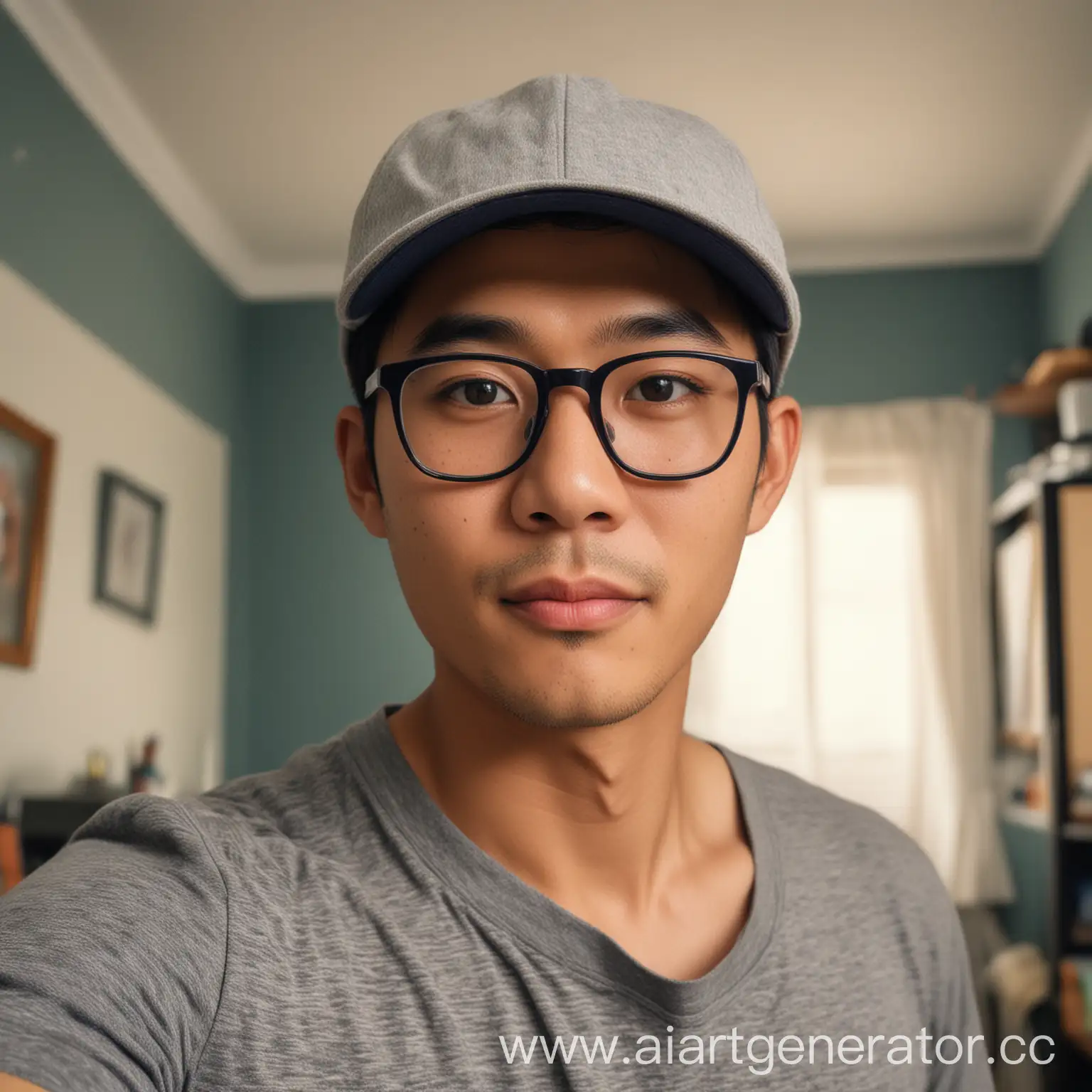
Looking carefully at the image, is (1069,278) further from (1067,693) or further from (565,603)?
(565,603)

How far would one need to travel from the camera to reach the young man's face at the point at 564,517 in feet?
2.76

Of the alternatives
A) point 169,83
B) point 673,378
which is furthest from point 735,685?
point 673,378

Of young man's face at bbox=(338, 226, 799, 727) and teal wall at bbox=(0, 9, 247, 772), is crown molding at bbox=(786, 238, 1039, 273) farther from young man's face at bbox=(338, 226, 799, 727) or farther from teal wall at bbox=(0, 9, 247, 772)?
young man's face at bbox=(338, 226, 799, 727)

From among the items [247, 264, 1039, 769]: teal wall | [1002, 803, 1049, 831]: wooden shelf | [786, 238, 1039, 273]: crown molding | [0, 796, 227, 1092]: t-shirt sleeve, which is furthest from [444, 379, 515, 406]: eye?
[786, 238, 1039, 273]: crown molding

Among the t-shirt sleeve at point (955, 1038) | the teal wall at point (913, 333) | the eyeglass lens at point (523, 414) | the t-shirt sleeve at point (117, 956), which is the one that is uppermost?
the teal wall at point (913, 333)

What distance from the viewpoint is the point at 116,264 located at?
3498mm

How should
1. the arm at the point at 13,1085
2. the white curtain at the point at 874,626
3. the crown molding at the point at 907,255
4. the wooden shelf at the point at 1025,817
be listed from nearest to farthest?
the arm at the point at 13,1085 < the wooden shelf at the point at 1025,817 < the white curtain at the point at 874,626 < the crown molding at the point at 907,255

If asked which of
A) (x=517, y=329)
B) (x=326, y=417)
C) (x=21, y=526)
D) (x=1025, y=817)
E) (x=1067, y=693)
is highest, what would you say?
(x=326, y=417)

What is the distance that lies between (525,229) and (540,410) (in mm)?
151

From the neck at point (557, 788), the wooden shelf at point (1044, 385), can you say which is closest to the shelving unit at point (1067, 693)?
the wooden shelf at point (1044, 385)

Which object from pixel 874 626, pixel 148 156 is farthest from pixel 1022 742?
pixel 148 156

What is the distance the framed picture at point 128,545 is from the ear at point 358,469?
244cm

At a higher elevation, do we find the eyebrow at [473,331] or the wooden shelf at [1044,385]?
the wooden shelf at [1044,385]

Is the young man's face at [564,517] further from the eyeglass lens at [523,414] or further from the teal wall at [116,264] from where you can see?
the teal wall at [116,264]
